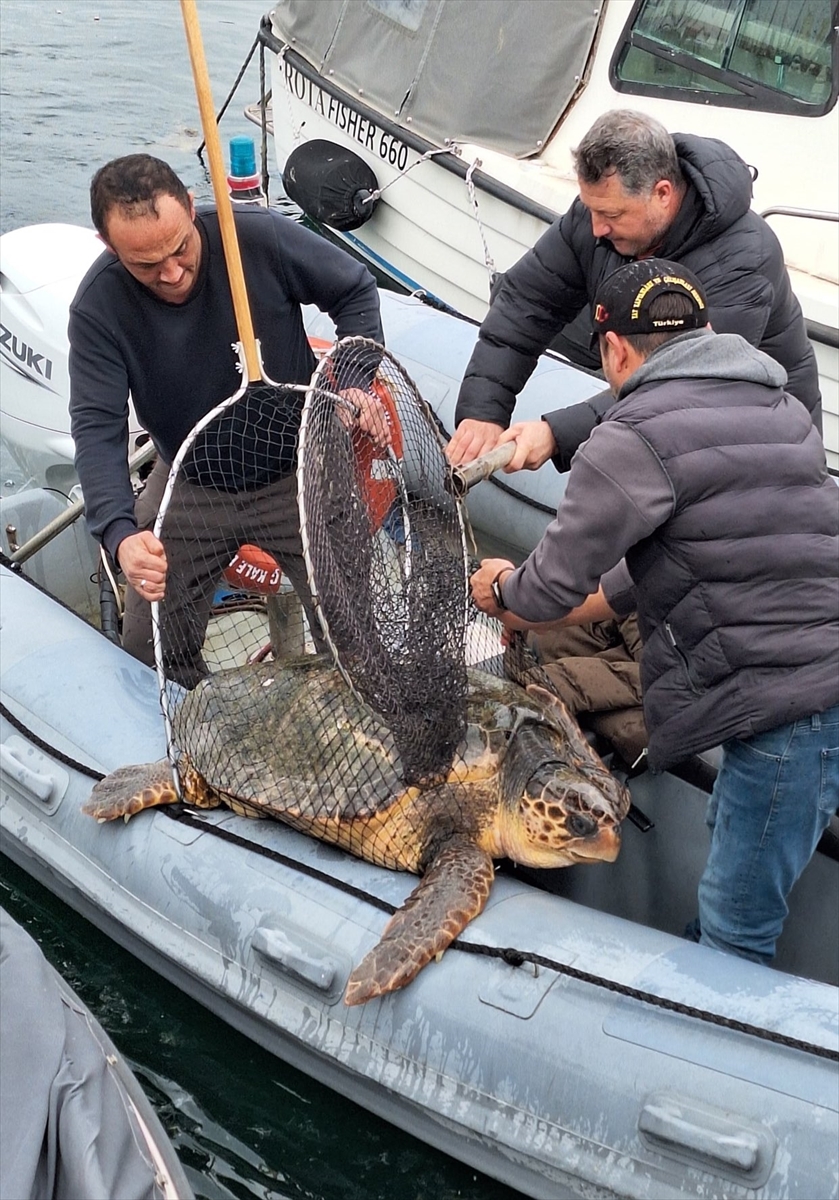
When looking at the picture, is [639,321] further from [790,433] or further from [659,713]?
[659,713]

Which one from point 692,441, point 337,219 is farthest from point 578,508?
point 337,219

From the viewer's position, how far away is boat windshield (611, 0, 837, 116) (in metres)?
5.93

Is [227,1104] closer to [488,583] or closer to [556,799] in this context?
[556,799]

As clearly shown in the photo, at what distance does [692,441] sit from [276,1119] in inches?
89.1

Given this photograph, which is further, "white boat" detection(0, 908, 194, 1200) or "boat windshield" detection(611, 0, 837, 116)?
"boat windshield" detection(611, 0, 837, 116)

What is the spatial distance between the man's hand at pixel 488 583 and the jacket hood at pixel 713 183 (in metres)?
1.08

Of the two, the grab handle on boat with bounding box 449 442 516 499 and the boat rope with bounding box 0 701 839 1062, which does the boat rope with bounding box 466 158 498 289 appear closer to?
the grab handle on boat with bounding box 449 442 516 499

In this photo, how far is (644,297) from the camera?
2748mm

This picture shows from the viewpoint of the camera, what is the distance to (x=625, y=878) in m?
3.76

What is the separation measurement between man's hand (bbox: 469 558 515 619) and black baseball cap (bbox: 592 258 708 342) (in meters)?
0.66

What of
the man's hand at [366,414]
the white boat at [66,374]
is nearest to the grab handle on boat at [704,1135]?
the man's hand at [366,414]

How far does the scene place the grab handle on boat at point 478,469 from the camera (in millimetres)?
3266

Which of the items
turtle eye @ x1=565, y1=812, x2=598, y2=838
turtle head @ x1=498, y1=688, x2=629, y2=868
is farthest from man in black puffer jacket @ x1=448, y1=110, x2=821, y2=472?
turtle eye @ x1=565, y1=812, x2=598, y2=838

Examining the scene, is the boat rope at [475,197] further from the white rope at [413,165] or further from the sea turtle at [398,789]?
the sea turtle at [398,789]
